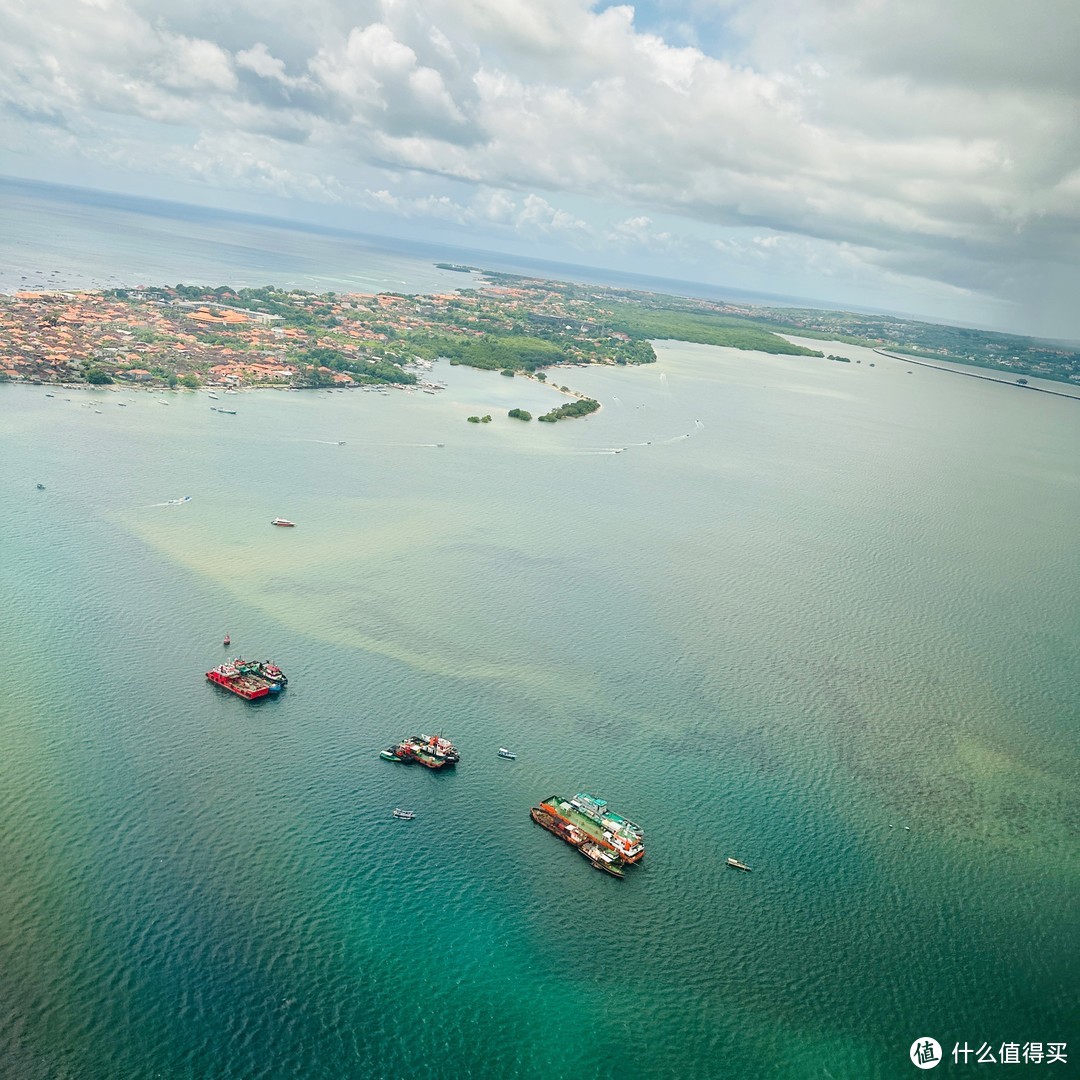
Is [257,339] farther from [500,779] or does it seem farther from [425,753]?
[500,779]

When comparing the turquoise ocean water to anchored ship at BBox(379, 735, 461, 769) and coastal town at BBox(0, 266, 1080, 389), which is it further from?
coastal town at BBox(0, 266, 1080, 389)

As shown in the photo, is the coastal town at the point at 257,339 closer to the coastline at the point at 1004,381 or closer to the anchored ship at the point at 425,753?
the anchored ship at the point at 425,753

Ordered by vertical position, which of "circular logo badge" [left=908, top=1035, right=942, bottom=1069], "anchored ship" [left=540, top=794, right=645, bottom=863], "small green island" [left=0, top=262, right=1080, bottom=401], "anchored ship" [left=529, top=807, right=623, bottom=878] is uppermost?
"small green island" [left=0, top=262, right=1080, bottom=401]

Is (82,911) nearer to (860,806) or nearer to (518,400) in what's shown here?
(860,806)

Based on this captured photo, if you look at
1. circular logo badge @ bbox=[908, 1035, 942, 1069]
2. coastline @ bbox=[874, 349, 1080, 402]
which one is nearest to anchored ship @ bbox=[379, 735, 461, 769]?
circular logo badge @ bbox=[908, 1035, 942, 1069]

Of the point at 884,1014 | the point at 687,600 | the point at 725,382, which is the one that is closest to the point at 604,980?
the point at 884,1014

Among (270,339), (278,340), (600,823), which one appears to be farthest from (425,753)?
(270,339)
